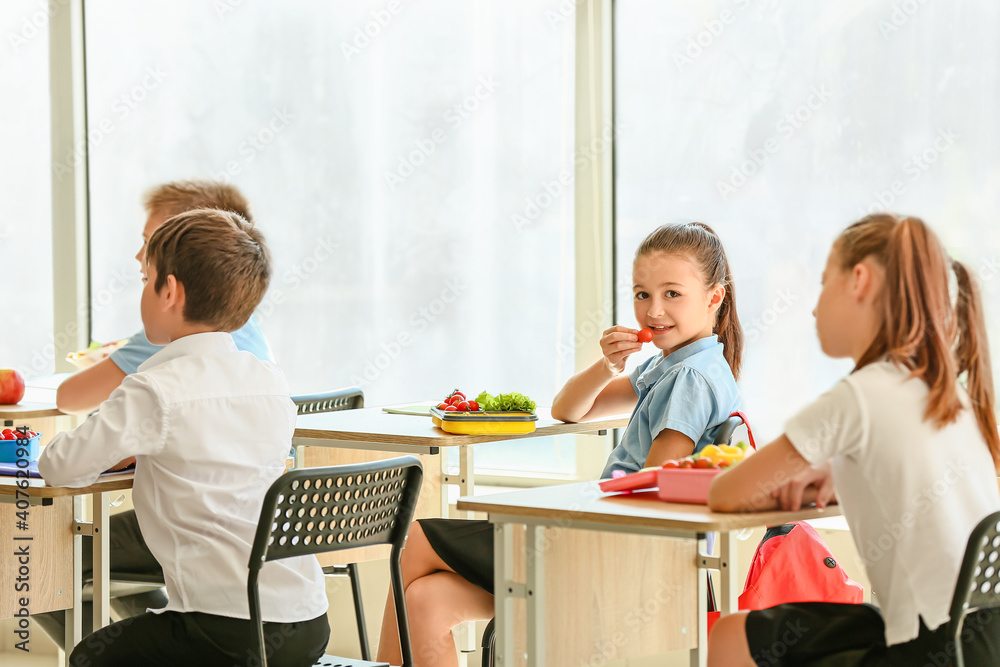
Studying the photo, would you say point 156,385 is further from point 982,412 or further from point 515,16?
point 515,16

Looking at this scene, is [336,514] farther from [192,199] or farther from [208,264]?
[192,199]

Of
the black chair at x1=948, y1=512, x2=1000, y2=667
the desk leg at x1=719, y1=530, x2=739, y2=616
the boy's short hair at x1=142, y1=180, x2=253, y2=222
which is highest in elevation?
the boy's short hair at x1=142, y1=180, x2=253, y2=222

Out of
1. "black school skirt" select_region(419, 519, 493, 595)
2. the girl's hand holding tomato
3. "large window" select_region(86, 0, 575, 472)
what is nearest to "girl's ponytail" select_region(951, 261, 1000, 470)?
the girl's hand holding tomato

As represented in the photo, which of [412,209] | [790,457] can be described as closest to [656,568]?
[790,457]

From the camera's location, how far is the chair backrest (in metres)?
3.26

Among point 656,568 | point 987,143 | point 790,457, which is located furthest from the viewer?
point 987,143

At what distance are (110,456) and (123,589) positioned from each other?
107cm

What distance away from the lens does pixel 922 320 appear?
1735 millimetres

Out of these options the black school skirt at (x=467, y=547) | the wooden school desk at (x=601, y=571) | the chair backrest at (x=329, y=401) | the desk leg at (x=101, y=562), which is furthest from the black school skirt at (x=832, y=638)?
the chair backrest at (x=329, y=401)

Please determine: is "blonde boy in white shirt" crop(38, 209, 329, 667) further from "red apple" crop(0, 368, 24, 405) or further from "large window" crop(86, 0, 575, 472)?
"large window" crop(86, 0, 575, 472)

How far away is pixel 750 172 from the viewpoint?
357 cm

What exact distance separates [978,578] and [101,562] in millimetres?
1610

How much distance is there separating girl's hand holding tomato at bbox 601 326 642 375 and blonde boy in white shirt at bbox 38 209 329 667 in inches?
33.5

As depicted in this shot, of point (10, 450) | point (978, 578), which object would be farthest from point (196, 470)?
point (978, 578)
